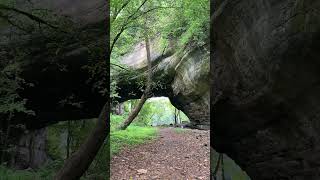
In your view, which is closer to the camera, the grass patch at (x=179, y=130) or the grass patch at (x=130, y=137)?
the grass patch at (x=130, y=137)

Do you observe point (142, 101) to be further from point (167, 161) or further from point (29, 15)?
point (29, 15)

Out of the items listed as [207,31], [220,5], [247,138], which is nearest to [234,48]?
[220,5]

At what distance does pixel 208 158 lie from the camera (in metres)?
4.46

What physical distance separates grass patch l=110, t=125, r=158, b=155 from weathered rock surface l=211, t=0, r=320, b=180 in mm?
1169

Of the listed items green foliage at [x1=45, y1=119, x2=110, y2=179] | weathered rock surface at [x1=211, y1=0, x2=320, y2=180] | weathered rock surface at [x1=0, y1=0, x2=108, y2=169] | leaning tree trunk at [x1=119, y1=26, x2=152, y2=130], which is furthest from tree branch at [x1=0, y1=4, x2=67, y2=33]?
weathered rock surface at [x1=211, y1=0, x2=320, y2=180]

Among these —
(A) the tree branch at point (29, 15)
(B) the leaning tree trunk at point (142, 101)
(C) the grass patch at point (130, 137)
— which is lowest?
(C) the grass patch at point (130, 137)

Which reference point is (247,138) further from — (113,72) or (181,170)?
(113,72)

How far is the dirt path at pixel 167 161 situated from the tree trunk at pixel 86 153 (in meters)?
0.49

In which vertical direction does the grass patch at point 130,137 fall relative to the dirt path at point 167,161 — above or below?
above

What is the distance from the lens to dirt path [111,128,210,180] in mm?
4383

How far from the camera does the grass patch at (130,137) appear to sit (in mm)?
4352

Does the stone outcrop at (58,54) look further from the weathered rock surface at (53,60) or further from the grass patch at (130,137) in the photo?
the grass patch at (130,137)

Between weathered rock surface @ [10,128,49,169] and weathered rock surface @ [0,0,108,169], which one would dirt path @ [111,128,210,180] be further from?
weathered rock surface @ [10,128,49,169]

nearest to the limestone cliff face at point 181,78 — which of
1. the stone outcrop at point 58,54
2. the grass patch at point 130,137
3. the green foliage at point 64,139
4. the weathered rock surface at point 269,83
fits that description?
the grass patch at point 130,137
